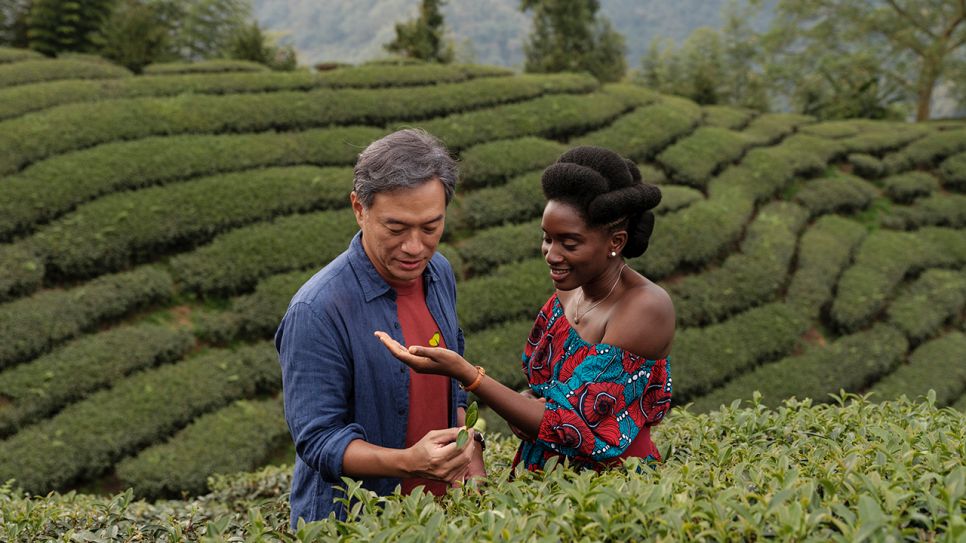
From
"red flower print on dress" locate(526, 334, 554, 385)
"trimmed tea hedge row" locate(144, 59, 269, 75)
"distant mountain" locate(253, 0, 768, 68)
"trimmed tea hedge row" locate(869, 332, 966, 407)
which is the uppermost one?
"distant mountain" locate(253, 0, 768, 68)

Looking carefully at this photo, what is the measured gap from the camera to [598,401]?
2152mm

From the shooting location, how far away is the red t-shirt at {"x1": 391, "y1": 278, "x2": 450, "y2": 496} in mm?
2289

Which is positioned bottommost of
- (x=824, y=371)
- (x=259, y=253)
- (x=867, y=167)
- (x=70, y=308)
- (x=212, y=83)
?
(x=824, y=371)

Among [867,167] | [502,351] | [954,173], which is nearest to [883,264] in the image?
[867,167]

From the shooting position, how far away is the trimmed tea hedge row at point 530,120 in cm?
988

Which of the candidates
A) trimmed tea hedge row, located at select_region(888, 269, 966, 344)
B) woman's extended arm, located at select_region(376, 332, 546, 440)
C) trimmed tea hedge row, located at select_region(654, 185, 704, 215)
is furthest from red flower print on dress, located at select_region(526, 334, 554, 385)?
trimmed tea hedge row, located at select_region(888, 269, 966, 344)

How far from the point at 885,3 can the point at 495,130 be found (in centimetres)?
1223

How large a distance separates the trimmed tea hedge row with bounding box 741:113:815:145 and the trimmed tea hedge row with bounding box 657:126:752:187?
0.57 m

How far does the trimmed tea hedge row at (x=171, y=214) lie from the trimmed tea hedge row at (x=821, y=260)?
542 centimetres

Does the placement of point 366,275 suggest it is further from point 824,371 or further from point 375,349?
point 824,371

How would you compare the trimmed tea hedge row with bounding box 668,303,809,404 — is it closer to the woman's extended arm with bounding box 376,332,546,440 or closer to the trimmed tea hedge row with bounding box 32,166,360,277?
the trimmed tea hedge row with bounding box 32,166,360,277

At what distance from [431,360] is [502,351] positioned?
201 inches

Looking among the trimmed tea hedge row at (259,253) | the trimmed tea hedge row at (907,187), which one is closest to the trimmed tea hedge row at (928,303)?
the trimmed tea hedge row at (907,187)

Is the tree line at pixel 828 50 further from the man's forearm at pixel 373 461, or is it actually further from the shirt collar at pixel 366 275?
the man's forearm at pixel 373 461
